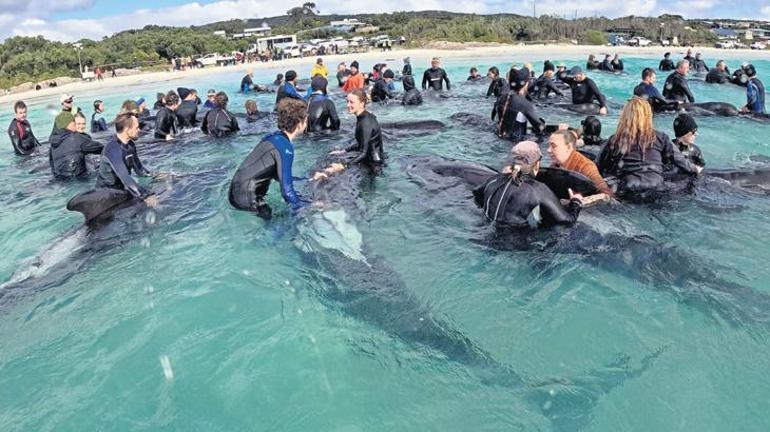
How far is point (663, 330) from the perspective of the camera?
13.8 ft

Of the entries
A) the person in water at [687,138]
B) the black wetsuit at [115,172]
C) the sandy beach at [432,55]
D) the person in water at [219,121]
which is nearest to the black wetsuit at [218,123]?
the person in water at [219,121]

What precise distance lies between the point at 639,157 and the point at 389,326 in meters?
4.42

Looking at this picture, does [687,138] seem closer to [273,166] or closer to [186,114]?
[273,166]

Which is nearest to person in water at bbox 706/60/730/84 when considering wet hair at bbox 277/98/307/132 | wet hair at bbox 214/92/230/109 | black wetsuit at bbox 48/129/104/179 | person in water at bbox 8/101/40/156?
wet hair at bbox 214/92/230/109

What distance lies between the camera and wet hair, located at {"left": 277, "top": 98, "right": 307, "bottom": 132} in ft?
18.6

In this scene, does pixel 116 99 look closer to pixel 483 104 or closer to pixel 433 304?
pixel 483 104

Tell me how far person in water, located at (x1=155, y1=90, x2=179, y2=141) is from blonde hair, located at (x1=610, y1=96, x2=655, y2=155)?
10349mm

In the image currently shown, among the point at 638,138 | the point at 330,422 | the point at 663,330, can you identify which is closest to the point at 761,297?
the point at 663,330

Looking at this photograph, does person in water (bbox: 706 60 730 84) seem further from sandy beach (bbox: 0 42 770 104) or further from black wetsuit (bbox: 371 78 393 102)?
sandy beach (bbox: 0 42 770 104)

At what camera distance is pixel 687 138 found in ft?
23.7

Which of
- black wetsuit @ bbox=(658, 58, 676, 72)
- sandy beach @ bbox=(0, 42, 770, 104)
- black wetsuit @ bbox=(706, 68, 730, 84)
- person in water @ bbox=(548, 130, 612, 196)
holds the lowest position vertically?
person in water @ bbox=(548, 130, 612, 196)

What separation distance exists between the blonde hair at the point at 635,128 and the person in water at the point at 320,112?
22.9 feet

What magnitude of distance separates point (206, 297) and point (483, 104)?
13.4 meters

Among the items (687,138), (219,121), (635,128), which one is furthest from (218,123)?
(687,138)
